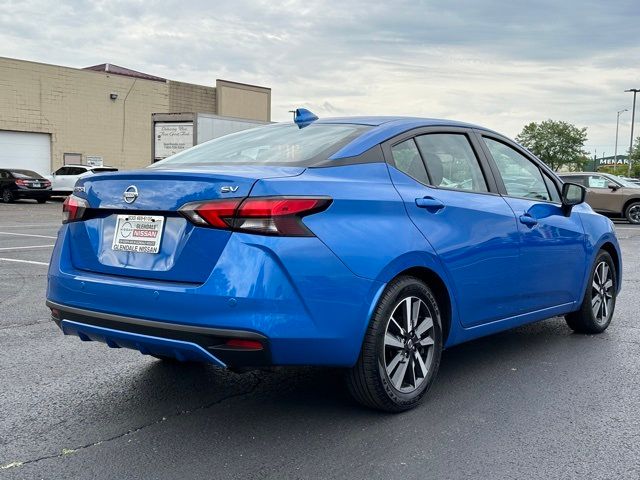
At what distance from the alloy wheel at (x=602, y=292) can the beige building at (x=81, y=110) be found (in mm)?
24594

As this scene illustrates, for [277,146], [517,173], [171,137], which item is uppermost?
[171,137]

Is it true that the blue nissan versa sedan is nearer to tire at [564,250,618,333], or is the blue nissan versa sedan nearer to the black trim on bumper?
the black trim on bumper

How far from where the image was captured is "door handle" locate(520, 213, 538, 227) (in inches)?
193

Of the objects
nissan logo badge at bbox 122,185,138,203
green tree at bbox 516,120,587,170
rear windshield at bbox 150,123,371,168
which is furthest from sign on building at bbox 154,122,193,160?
green tree at bbox 516,120,587,170

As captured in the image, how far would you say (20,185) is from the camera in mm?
27734

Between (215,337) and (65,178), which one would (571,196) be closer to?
(215,337)

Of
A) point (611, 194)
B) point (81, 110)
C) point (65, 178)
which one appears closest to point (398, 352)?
point (611, 194)

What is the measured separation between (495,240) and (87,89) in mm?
33404

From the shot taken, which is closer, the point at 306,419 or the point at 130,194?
the point at 130,194

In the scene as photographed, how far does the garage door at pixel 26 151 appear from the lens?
32188 millimetres

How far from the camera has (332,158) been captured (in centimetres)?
388

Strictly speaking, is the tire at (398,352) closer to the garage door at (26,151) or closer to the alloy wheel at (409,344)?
the alloy wheel at (409,344)

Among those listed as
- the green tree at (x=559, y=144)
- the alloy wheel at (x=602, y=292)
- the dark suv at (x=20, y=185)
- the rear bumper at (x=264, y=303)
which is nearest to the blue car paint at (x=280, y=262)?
the rear bumper at (x=264, y=303)

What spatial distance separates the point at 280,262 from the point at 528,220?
2278mm
